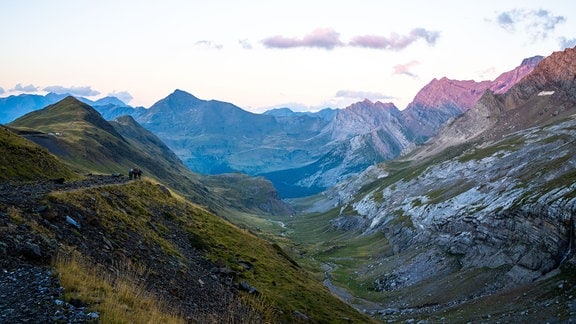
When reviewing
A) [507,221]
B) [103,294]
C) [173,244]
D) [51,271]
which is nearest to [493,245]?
[507,221]

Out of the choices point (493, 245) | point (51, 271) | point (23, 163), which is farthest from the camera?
point (493, 245)

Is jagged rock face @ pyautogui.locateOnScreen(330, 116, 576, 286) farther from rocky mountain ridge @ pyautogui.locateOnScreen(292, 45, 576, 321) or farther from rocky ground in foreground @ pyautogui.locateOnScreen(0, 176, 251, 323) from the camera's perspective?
rocky ground in foreground @ pyautogui.locateOnScreen(0, 176, 251, 323)

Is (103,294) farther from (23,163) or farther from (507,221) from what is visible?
(507,221)

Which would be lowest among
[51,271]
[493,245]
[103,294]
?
[493,245]

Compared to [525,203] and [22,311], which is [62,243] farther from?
[525,203]

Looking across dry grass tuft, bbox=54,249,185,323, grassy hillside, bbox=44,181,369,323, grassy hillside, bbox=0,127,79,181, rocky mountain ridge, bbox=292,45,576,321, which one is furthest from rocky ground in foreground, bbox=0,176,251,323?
rocky mountain ridge, bbox=292,45,576,321

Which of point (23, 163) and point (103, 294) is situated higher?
point (23, 163)

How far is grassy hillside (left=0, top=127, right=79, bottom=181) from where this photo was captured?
179 ft

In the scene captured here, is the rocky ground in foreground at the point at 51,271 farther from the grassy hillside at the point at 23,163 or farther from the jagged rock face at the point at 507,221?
the jagged rock face at the point at 507,221

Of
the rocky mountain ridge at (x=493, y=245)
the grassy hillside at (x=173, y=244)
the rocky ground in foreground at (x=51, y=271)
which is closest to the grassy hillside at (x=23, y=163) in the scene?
the rocky ground in foreground at (x=51, y=271)

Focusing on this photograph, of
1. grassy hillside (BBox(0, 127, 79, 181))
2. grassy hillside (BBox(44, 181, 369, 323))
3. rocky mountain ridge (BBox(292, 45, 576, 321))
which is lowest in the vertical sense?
rocky mountain ridge (BBox(292, 45, 576, 321))

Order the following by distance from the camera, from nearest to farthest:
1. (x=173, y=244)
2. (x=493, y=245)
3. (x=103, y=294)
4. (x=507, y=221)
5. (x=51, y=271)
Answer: (x=103, y=294) → (x=51, y=271) → (x=173, y=244) → (x=507, y=221) → (x=493, y=245)

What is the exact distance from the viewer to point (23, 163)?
6038 centimetres

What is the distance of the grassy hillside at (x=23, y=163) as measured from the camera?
54653 mm
